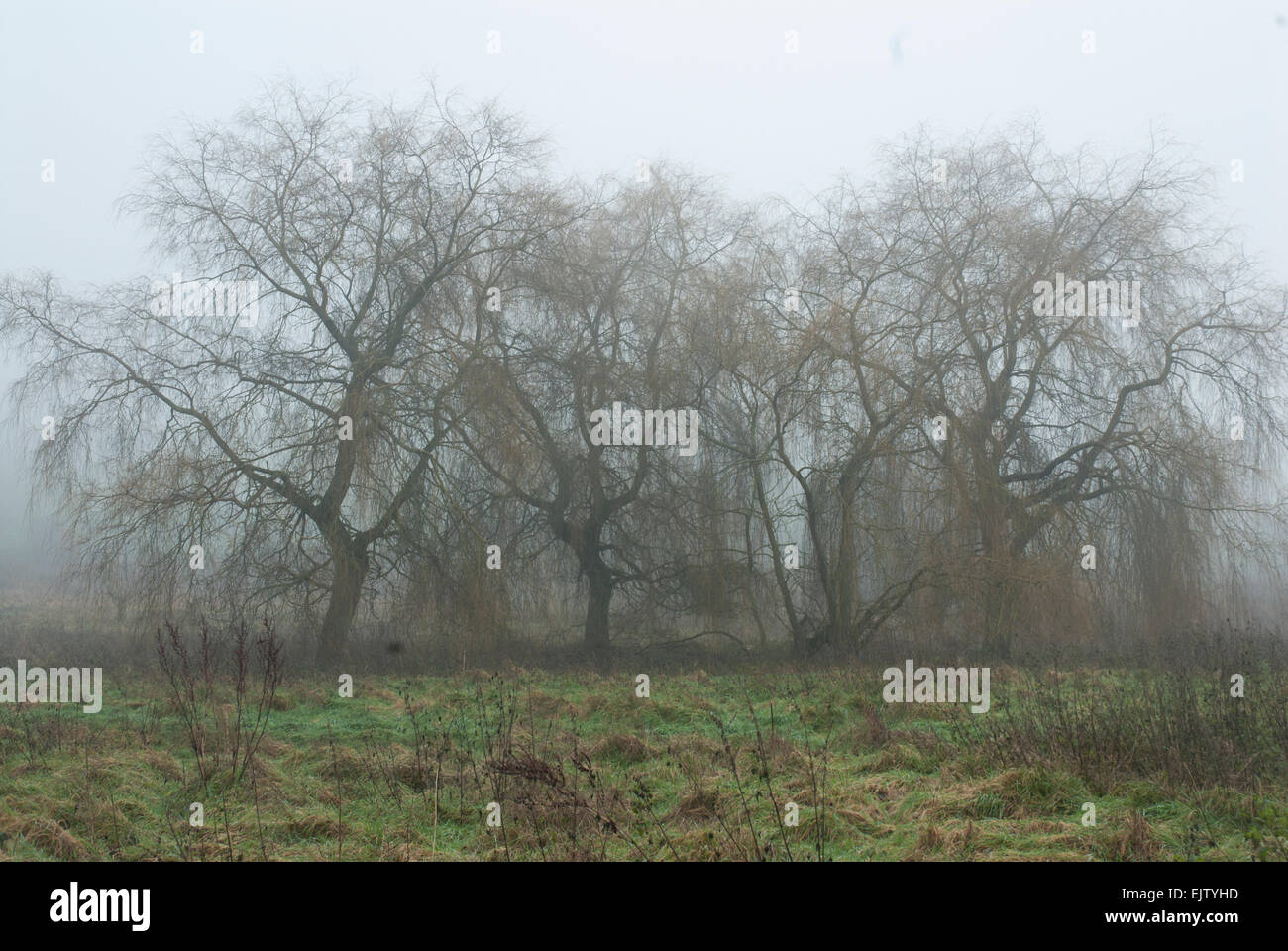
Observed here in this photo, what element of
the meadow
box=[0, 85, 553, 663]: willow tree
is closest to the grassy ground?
the meadow

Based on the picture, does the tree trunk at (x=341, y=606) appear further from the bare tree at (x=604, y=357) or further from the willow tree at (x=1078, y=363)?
the willow tree at (x=1078, y=363)

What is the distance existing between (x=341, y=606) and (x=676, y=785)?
10.3 m

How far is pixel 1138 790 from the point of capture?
6.24 m

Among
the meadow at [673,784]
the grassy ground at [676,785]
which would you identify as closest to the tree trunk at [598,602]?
the meadow at [673,784]

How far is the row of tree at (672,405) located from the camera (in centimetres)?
1549

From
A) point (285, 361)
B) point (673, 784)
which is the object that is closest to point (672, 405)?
point (285, 361)

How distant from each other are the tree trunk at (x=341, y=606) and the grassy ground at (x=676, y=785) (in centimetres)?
564

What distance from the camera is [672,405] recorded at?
59.5 ft

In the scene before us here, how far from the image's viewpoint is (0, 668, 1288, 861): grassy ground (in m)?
5.64

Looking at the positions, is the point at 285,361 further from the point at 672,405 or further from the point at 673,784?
the point at 673,784

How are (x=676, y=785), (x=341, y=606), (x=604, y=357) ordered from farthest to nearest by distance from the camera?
1. (x=604, y=357)
2. (x=341, y=606)
3. (x=676, y=785)
